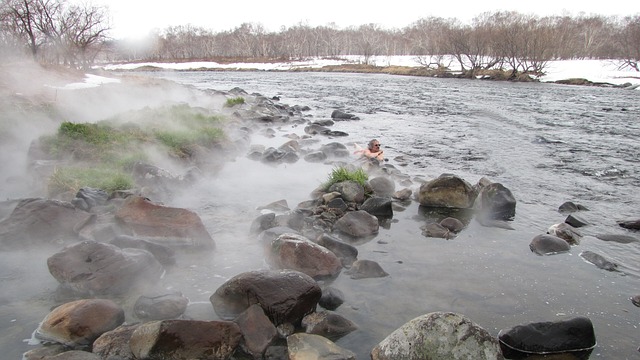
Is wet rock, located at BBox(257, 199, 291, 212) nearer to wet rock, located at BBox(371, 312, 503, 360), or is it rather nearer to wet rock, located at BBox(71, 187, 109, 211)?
wet rock, located at BBox(71, 187, 109, 211)

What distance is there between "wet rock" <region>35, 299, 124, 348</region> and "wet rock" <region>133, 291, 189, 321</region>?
24cm

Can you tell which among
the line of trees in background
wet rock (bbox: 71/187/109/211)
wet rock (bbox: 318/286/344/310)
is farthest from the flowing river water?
the line of trees in background

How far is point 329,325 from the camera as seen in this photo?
5.12 meters

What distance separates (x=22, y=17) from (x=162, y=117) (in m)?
18.9

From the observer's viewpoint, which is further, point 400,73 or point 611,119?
point 400,73

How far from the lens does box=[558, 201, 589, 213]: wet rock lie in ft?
30.8

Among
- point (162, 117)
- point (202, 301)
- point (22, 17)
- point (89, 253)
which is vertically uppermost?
point (22, 17)

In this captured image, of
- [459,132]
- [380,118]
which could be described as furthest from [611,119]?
[380,118]

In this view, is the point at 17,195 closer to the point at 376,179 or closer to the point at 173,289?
the point at 173,289

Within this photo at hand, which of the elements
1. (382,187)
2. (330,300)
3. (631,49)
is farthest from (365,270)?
(631,49)

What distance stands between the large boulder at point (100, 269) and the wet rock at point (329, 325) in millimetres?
2418

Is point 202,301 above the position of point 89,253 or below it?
below

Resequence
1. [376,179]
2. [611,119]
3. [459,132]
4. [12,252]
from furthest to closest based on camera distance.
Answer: [611,119] < [459,132] < [376,179] < [12,252]

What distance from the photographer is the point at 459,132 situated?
19.1m
